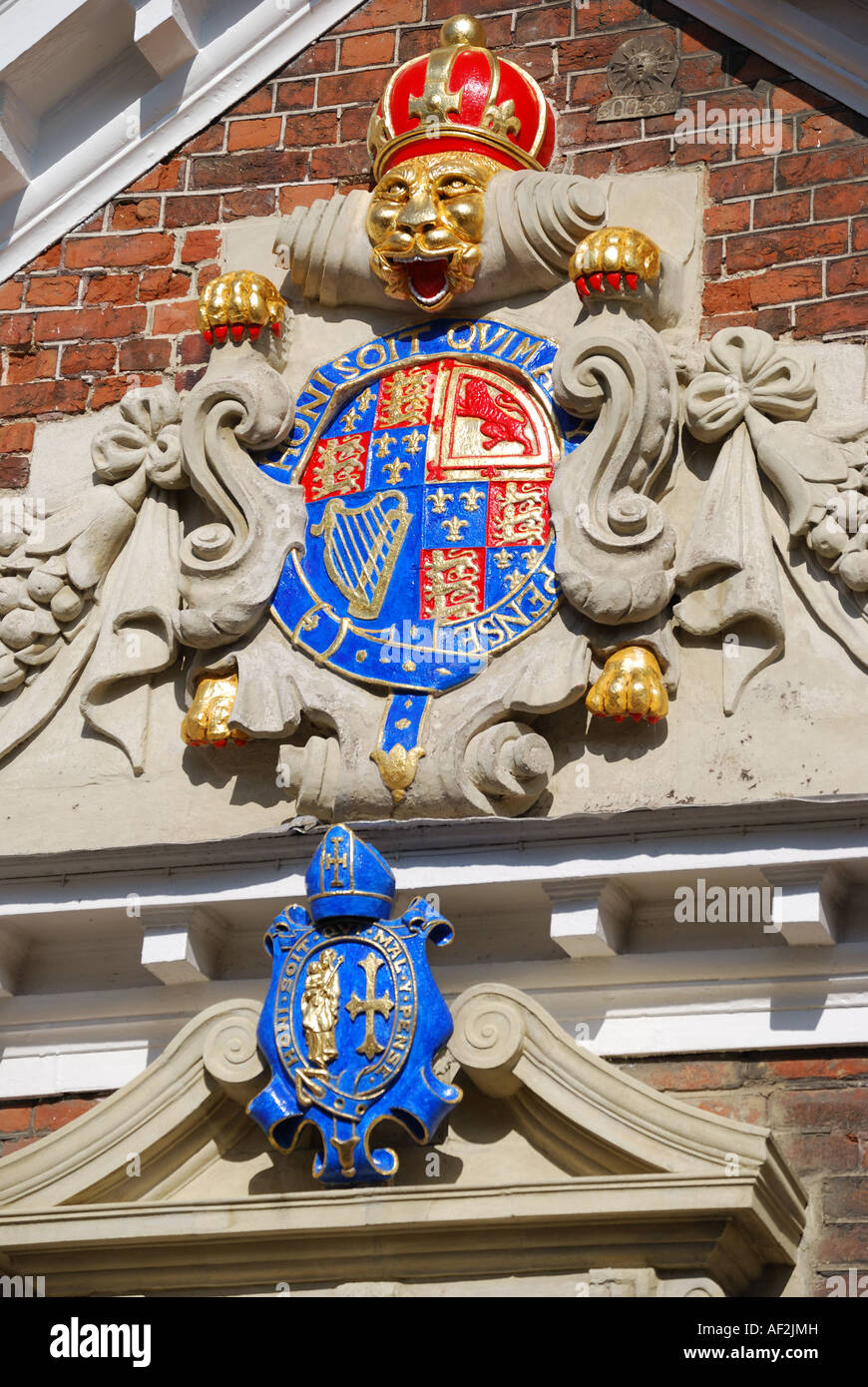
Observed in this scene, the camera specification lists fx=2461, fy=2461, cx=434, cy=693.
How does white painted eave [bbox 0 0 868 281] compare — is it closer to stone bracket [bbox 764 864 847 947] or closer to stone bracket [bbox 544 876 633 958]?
stone bracket [bbox 544 876 633 958]

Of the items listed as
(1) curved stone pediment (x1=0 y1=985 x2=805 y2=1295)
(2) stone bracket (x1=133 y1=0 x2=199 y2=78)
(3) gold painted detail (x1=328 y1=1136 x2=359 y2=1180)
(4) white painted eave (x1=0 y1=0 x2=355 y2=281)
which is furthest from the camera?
(4) white painted eave (x1=0 y1=0 x2=355 y2=281)

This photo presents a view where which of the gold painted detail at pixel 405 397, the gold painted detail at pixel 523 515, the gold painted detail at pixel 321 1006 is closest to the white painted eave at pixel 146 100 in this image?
the gold painted detail at pixel 405 397

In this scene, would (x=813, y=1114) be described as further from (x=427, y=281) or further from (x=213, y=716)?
(x=427, y=281)

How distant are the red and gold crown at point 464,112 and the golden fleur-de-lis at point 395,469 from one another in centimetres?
90

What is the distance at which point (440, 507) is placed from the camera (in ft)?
20.0

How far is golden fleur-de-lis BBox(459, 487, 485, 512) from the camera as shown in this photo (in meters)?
6.08

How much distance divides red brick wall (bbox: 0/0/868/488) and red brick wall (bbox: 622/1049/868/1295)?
6.16ft

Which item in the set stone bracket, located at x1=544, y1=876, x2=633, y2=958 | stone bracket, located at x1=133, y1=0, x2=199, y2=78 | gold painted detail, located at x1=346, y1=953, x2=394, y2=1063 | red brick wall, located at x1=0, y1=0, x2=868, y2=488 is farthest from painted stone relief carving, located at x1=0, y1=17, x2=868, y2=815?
stone bracket, located at x1=133, y1=0, x2=199, y2=78

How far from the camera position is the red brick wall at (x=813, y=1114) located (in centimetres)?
528

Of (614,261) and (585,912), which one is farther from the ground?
(614,261)

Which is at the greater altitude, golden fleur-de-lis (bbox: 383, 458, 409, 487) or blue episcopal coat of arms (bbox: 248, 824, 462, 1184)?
golden fleur-de-lis (bbox: 383, 458, 409, 487)

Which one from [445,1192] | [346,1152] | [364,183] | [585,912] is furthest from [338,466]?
[445,1192]

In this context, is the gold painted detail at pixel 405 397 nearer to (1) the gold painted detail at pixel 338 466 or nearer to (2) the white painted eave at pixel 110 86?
(1) the gold painted detail at pixel 338 466

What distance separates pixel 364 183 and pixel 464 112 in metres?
0.40
